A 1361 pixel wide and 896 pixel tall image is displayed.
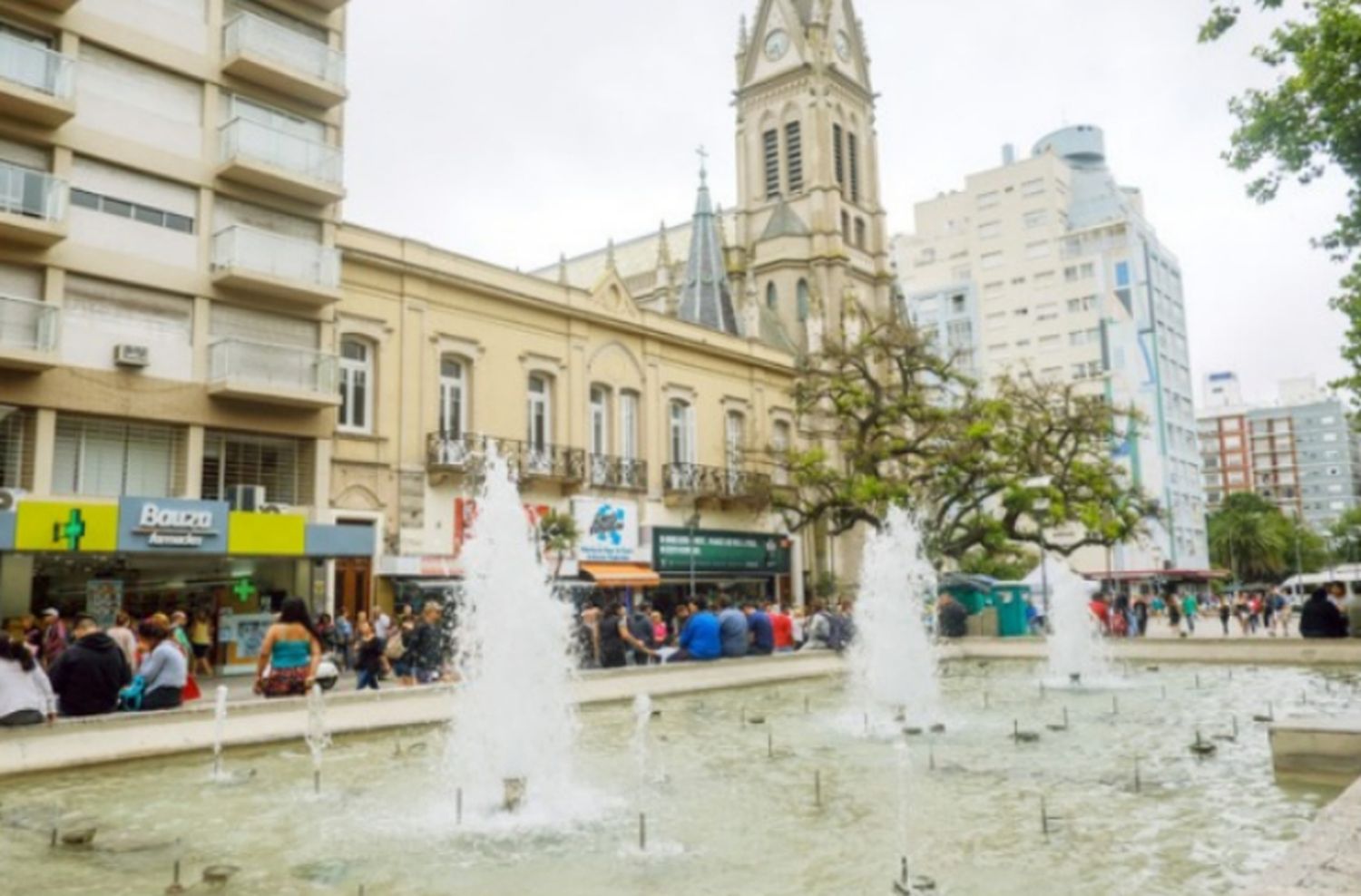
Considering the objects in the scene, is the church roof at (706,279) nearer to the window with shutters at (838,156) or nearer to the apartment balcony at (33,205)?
the window with shutters at (838,156)

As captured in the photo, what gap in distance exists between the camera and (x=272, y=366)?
923 inches

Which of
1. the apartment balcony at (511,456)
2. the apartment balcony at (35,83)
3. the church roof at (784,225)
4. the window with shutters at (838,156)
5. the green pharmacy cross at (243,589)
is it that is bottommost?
the green pharmacy cross at (243,589)

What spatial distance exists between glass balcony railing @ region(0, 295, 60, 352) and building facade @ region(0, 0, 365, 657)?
0.04 meters

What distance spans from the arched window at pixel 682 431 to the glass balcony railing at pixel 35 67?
806 inches

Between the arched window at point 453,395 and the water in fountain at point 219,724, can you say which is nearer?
the water in fountain at point 219,724

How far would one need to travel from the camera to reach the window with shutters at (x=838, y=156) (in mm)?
54188

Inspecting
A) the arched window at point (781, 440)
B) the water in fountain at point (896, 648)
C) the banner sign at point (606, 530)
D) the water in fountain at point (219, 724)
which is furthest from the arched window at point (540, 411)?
the water in fountain at point (219, 724)

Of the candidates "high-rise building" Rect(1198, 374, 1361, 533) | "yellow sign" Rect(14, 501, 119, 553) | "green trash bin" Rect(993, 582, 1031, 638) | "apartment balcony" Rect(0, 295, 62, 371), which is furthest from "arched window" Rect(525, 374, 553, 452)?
"high-rise building" Rect(1198, 374, 1361, 533)

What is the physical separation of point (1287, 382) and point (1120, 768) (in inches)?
6180

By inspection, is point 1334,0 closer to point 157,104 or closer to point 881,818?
point 881,818

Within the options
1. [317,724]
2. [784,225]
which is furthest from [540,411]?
[784,225]

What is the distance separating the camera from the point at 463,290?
29578 mm

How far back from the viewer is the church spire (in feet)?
162

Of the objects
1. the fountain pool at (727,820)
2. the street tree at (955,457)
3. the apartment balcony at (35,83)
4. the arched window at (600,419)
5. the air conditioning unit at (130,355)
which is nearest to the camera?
the fountain pool at (727,820)
